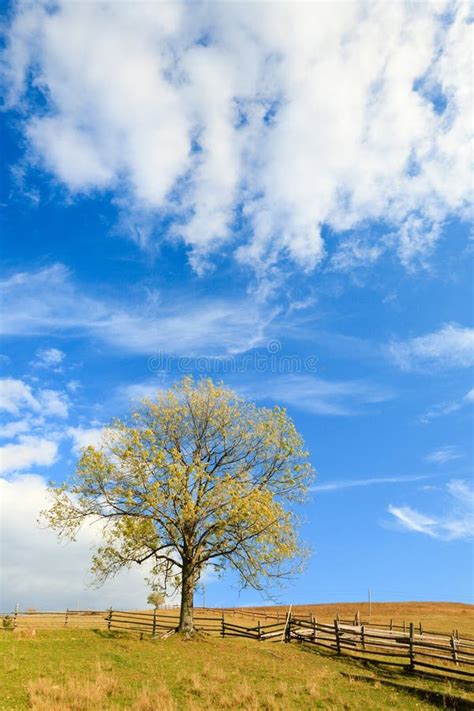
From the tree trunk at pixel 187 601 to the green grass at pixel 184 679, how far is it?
1315mm

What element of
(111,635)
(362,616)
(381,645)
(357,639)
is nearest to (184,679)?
(111,635)

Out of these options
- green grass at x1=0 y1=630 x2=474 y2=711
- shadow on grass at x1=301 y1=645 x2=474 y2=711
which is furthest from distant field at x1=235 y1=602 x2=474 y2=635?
green grass at x1=0 y1=630 x2=474 y2=711

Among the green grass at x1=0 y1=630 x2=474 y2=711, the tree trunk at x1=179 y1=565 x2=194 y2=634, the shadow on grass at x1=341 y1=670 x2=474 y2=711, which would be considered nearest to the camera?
the green grass at x1=0 y1=630 x2=474 y2=711

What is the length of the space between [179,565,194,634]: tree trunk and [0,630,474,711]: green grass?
1315 millimetres

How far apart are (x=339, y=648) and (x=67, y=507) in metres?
16.7

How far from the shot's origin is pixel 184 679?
17438 millimetres

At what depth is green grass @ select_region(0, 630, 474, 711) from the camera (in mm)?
14664

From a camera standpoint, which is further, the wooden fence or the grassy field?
the wooden fence

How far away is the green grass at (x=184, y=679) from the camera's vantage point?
1466 centimetres

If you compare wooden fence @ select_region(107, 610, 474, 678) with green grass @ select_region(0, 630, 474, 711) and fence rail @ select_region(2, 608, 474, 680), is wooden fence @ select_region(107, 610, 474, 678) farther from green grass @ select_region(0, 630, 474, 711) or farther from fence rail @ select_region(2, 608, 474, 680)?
green grass @ select_region(0, 630, 474, 711)

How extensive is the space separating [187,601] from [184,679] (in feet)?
37.0

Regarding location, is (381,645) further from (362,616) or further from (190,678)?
(362,616)

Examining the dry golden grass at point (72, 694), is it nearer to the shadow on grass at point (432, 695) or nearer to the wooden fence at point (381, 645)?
the shadow on grass at point (432, 695)

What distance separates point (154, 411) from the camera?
31.0m
